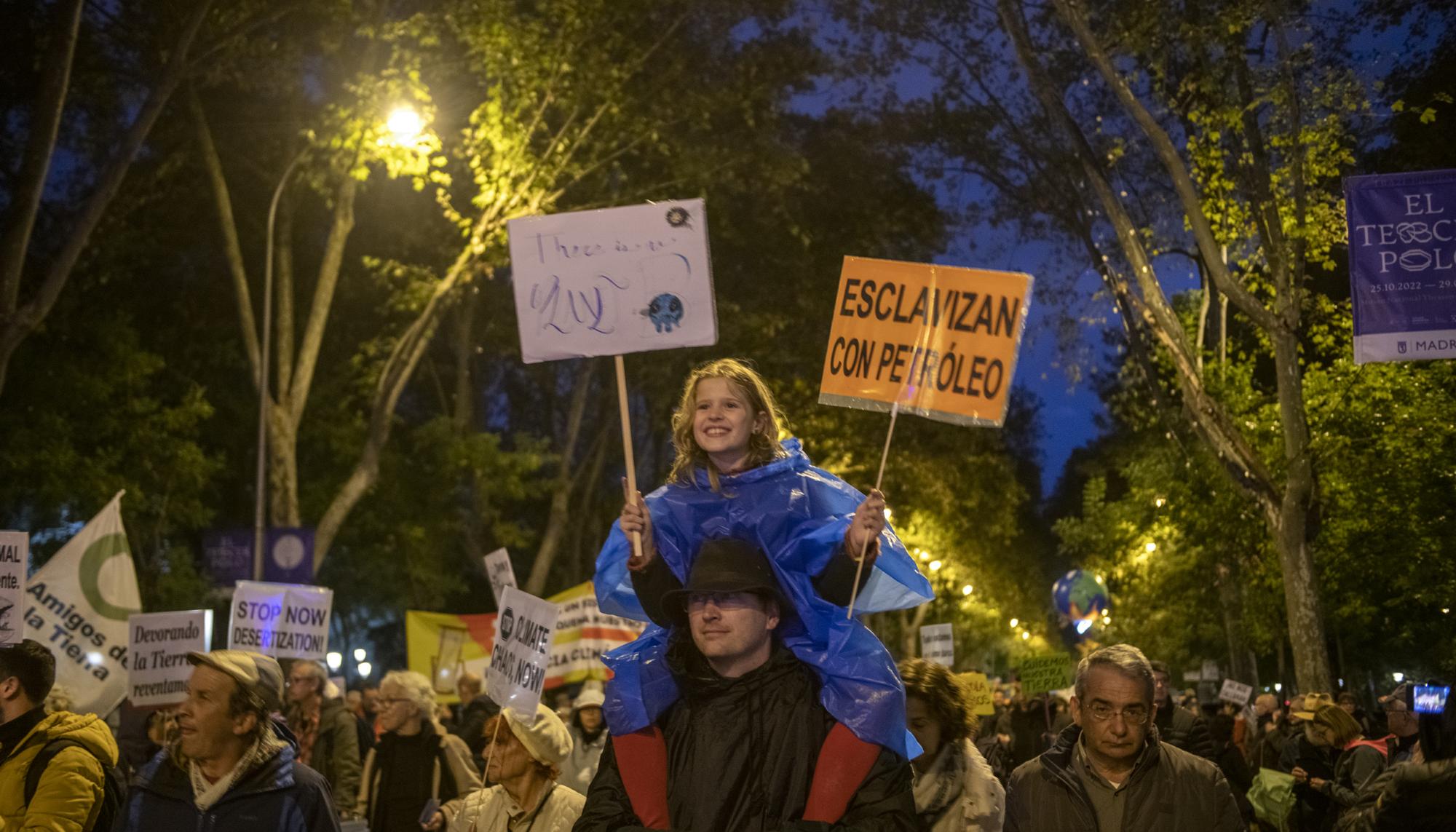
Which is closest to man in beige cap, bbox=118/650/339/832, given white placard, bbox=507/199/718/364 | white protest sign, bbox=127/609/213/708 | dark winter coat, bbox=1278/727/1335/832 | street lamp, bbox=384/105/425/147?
white placard, bbox=507/199/718/364

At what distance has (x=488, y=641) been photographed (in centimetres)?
2080

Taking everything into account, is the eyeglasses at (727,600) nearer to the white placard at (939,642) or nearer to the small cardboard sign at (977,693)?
the small cardboard sign at (977,693)

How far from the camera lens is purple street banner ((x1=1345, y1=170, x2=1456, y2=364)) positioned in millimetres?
9828

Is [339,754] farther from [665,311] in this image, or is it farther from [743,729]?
[743,729]

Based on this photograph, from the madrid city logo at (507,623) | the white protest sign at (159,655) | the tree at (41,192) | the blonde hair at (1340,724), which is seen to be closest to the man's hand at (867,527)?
the madrid city logo at (507,623)

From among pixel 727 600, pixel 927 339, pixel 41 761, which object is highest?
pixel 927 339

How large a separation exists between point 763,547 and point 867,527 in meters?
0.31

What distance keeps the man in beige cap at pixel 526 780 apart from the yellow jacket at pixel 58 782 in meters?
1.62

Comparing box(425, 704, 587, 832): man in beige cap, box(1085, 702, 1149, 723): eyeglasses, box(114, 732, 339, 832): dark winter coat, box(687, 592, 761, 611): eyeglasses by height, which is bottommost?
box(425, 704, 587, 832): man in beige cap

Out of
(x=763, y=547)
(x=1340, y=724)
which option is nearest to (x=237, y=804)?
(x=763, y=547)

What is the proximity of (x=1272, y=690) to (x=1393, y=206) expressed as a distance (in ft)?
149

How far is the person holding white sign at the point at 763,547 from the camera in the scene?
13.6 feet

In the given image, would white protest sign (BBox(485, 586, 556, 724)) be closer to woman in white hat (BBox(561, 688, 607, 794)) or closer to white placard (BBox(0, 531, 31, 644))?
white placard (BBox(0, 531, 31, 644))

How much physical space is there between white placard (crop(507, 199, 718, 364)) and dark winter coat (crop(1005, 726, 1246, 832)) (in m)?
1.83
